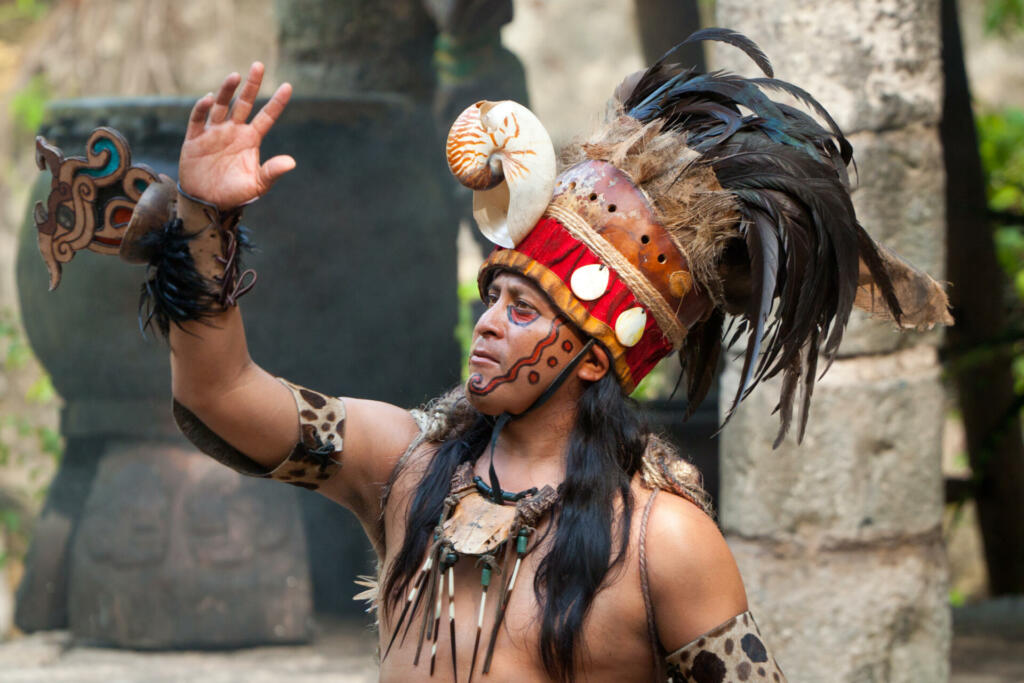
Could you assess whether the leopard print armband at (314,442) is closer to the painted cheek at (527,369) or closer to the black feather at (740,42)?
the painted cheek at (527,369)

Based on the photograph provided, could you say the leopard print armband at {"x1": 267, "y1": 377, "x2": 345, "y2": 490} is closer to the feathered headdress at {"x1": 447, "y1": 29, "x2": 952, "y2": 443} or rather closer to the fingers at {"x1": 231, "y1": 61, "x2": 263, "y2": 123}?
the feathered headdress at {"x1": 447, "y1": 29, "x2": 952, "y2": 443}

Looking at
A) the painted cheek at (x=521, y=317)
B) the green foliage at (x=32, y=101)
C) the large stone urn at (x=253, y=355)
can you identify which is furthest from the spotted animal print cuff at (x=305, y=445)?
the green foliage at (x=32, y=101)

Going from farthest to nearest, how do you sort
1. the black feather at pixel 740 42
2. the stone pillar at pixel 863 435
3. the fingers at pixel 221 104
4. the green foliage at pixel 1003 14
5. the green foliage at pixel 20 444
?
the green foliage at pixel 20 444, the green foliage at pixel 1003 14, the stone pillar at pixel 863 435, the black feather at pixel 740 42, the fingers at pixel 221 104

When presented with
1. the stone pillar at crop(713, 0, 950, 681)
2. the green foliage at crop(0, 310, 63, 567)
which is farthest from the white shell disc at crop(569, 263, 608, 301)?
the green foliage at crop(0, 310, 63, 567)

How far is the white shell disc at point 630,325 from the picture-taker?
6.20ft

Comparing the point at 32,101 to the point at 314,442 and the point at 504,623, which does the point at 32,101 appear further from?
the point at 504,623

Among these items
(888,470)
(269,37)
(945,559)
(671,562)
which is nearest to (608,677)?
(671,562)

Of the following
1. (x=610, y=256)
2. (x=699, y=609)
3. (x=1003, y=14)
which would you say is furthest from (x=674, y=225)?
(x=1003, y=14)

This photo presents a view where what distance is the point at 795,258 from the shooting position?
187 cm

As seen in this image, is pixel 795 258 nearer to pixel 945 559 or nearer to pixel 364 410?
pixel 364 410

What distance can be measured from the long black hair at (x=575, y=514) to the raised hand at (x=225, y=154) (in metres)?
0.59

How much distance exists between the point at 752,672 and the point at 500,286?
0.71m

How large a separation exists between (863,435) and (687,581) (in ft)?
5.63

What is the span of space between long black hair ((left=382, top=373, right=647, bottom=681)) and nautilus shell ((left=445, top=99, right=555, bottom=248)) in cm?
31
